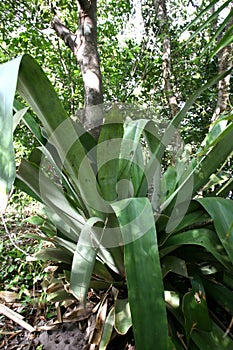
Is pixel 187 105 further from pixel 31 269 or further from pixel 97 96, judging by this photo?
pixel 31 269

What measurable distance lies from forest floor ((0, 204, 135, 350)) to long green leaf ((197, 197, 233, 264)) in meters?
0.33

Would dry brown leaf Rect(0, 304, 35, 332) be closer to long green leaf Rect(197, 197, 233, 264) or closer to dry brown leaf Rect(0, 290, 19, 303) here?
dry brown leaf Rect(0, 290, 19, 303)

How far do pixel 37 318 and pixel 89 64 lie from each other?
988 millimetres

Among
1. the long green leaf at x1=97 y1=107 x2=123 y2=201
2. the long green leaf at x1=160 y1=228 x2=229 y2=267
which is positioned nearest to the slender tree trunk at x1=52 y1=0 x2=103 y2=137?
the long green leaf at x1=97 y1=107 x2=123 y2=201


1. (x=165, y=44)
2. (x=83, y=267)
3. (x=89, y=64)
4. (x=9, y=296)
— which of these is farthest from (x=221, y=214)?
(x=165, y=44)

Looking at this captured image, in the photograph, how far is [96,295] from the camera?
854 millimetres

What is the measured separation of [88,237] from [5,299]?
60 centimetres

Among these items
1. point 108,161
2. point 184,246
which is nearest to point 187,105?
point 108,161

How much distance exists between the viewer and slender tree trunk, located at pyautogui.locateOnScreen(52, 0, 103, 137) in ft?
3.91

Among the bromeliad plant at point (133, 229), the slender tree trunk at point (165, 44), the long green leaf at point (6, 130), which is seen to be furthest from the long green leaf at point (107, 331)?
the slender tree trunk at point (165, 44)

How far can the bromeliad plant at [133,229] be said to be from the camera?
1.81ft

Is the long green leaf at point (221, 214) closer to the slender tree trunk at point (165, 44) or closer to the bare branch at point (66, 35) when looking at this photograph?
the bare branch at point (66, 35)

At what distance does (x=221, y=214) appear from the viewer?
0.68 m

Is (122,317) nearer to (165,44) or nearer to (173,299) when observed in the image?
(173,299)
